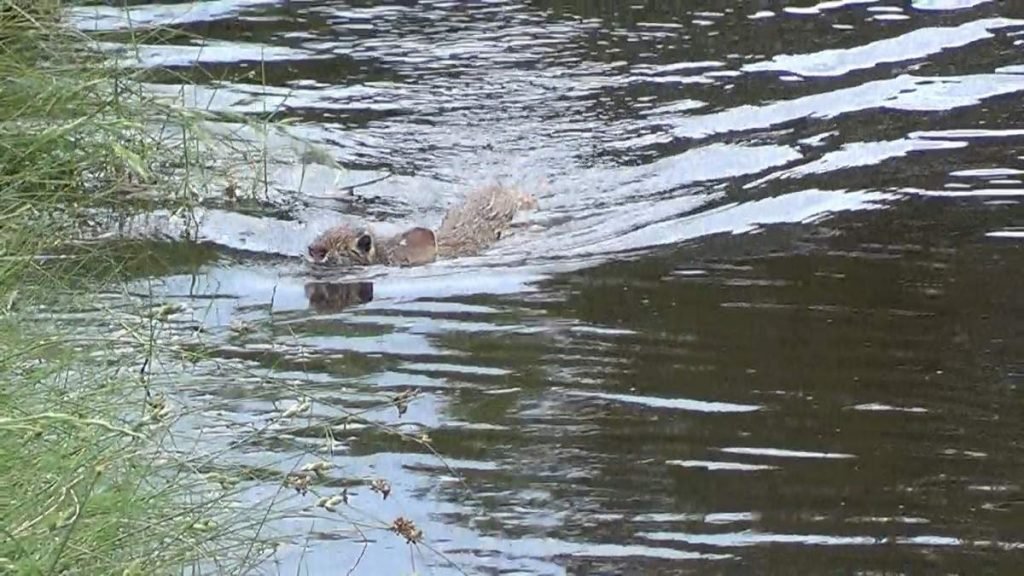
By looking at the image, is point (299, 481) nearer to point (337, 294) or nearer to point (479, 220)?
point (337, 294)

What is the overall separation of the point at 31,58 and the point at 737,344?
315cm

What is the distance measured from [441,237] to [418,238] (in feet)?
1.40

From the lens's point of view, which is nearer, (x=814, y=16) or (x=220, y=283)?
(x=220, y=283)

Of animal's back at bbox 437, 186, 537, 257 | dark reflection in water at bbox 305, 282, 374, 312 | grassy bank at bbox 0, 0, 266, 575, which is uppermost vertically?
grassy bank at bbox 0, 0, 266, 575

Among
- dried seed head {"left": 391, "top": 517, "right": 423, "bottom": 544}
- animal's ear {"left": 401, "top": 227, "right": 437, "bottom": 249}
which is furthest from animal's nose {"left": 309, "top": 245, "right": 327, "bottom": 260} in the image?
dried seed head {"left": 391, "top": 517, "right": 423, "bottom": 544}

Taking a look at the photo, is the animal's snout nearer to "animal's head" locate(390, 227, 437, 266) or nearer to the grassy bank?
"animal's head" locate(390, 227, 437, 266)

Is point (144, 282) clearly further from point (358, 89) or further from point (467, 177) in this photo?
point (358, 89)

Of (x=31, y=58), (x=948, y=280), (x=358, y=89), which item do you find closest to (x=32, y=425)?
(x=31, y=58)

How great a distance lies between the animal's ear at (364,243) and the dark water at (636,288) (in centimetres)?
18

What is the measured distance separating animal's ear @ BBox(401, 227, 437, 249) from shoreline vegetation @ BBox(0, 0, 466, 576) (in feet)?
3.17

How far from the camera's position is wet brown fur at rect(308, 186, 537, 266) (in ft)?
28.5

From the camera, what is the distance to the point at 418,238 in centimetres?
873

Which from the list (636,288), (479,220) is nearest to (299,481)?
(636,288)

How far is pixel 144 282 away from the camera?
7844 millimetres
